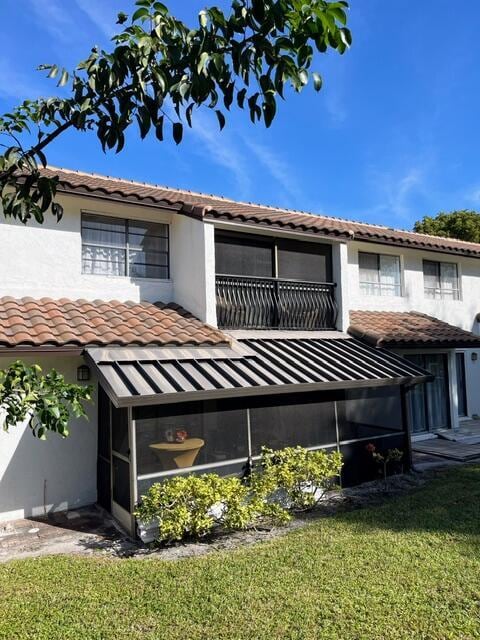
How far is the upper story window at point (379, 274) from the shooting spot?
21.6m

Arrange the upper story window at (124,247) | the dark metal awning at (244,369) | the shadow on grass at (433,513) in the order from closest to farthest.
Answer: the shadow on grass at (433,513), the dark metal awning at (244,369), the upper story window at (124,247)

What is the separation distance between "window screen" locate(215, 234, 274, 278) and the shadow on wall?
6747 millimetres

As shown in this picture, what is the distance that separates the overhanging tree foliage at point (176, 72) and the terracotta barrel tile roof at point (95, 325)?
25.0 ft

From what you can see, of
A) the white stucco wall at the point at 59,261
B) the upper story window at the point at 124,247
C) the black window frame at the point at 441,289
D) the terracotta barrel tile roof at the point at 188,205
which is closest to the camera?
the white stucco wall at the point at 59,261

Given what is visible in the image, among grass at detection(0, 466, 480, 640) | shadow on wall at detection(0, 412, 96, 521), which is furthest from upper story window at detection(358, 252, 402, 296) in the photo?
shadow on wall at detection(0, 412, 96, 521)

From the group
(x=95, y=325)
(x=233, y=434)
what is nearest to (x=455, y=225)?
(x=233, y=434)

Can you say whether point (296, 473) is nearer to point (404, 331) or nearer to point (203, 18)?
point (404, 331)

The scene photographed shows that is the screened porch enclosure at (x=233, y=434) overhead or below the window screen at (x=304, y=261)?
below

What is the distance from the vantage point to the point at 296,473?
11.4 m

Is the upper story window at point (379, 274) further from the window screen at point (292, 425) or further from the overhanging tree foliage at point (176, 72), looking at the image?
the overhanging tree foliage at point (176, 72)

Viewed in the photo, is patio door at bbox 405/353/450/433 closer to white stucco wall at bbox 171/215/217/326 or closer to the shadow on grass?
the shadow on grass

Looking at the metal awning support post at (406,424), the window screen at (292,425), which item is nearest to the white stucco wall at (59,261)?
the window screen at (292,425)

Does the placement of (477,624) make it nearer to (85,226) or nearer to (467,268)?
(85,226)

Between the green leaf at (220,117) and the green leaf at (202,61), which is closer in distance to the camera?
the green leaf at (202,61)
